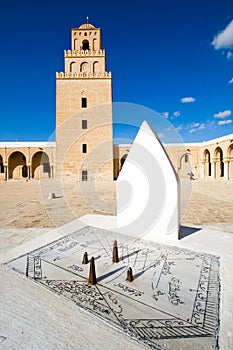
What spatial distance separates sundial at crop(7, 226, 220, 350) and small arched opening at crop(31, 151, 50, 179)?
71.7 ft

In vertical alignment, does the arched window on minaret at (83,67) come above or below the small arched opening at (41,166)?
above

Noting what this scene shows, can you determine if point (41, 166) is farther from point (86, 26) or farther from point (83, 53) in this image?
point (86, 26)

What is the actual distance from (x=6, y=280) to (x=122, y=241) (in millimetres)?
2177

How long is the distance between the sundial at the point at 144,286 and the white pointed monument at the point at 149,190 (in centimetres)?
48

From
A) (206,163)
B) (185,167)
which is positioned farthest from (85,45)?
(206,163)

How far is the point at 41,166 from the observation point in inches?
974

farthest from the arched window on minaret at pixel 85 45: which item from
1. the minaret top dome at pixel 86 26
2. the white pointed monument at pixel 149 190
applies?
the white pointed monument at pixel 149 190

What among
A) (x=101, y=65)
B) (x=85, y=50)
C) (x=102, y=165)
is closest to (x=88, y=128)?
(x=102, y=165)

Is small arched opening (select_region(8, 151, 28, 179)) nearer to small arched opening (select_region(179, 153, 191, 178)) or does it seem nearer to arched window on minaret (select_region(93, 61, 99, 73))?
arched window on minaret (select_region(93, 61, 99, 73))

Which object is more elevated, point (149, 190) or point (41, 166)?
point (41, 166)

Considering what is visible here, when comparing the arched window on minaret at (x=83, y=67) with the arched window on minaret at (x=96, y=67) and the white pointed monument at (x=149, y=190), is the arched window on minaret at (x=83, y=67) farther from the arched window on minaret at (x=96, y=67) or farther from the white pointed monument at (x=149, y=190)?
the white pointed monument at (x=149, y=190)

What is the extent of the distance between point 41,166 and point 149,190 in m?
22.6

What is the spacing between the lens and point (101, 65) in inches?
876

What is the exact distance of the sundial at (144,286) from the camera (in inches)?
77.4
